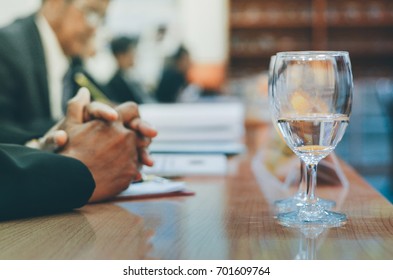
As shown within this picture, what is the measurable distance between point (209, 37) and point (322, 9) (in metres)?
1.26

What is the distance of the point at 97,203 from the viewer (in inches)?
36.2

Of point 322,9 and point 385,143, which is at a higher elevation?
point 322,9

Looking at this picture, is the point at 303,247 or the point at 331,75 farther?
the point at 331,75

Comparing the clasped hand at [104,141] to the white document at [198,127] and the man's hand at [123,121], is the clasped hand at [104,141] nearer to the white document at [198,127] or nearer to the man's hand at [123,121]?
the man's hand at [123,121]

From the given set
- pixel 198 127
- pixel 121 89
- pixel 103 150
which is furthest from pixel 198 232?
pixel 121 89

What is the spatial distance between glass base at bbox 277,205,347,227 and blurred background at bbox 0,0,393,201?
17.1ft

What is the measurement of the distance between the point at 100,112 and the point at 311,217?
341 millimetres

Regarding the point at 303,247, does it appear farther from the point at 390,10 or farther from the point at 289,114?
the point at 390,10

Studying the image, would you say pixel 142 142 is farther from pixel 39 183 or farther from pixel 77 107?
pixel 39 183

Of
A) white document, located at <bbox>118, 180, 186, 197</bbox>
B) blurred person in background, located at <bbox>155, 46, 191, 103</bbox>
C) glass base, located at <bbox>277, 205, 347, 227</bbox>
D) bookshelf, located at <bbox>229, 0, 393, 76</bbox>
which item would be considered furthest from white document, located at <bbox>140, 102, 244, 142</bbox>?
bookshelf, located at <bbox>229, 0, 393, 76</bbox>

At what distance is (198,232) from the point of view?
703 millimetres

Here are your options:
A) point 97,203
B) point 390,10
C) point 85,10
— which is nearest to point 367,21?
point 390,10

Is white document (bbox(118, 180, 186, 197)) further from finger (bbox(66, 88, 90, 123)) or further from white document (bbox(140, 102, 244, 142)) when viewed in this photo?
white document (bbox(140, 102, 244, 142))
